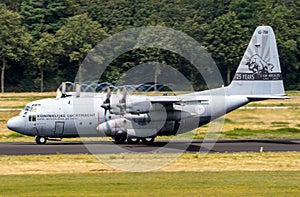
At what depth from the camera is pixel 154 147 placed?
35.3 metres

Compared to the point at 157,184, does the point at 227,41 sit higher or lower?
higher

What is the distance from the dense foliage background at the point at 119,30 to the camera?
68.8m

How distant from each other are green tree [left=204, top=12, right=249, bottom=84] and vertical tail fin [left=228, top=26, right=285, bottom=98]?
102 ft

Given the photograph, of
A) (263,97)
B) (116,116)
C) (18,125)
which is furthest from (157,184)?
(263,97)

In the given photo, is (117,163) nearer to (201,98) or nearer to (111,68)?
(201,98)

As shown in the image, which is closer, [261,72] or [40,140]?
[40,140]

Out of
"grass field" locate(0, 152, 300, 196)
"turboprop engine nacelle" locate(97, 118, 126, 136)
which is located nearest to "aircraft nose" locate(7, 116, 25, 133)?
"turboprop engine nacelle" locate(97, 118, 126, 136)

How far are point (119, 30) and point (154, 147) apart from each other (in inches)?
1559

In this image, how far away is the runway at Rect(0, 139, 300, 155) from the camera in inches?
1299

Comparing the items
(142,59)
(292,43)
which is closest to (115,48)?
(142,59)

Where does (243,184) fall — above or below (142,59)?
below

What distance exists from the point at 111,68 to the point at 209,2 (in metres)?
25.9

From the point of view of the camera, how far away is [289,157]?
100 ft

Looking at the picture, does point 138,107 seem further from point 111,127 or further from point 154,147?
point 154,147
